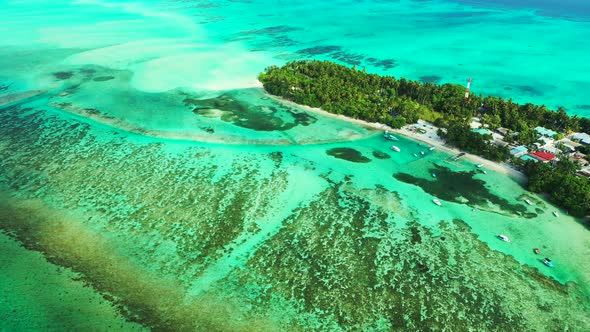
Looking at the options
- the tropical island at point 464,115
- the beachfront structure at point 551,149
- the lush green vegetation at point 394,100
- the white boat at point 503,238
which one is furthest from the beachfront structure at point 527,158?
the white boat at point 503,238

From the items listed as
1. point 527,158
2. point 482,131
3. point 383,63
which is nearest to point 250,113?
point 482,131

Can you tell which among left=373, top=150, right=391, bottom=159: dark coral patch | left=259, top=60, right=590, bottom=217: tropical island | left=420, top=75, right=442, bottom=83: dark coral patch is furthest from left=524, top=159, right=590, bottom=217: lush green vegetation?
left=420, top=75, right=442, bottom=83: dark coral patch

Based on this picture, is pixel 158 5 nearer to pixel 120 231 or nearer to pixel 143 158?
pixel 143 158

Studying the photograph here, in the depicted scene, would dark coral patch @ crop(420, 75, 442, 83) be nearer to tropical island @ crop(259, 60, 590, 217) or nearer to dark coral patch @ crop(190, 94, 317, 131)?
tropical island @ crop(259, 60, 590, 217)

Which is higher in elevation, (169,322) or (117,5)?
(117,5)

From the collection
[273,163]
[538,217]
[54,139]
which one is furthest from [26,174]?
[538,217]

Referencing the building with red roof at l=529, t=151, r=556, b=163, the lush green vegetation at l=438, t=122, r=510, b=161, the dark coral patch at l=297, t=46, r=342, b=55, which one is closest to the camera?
the building with red roof at l=529, t=151, r=556, b=163

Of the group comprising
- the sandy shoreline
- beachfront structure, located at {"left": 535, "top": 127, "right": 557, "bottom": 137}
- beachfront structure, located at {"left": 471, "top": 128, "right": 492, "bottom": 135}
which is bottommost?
the sandy shoreline
